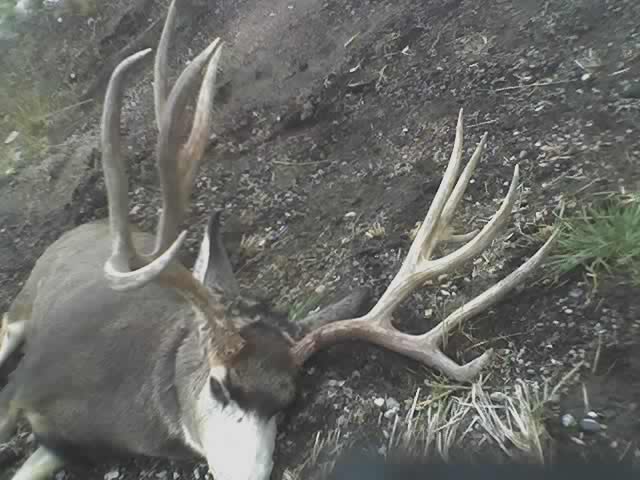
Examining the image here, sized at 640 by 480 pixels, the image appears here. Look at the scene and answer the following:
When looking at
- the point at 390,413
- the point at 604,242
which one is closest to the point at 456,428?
the point at 390,413

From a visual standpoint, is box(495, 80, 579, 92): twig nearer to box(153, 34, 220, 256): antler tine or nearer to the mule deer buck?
the mule deer buck

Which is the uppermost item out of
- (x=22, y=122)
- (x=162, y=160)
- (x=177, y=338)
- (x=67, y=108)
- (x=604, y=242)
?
(x=162, y=160)

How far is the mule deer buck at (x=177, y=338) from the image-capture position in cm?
285

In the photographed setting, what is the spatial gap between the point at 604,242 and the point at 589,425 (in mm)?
906

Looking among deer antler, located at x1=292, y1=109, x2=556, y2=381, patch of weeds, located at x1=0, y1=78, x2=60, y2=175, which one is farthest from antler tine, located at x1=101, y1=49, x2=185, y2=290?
patch of weeds, located at x1=0, y1=78, x2=60, y2=175

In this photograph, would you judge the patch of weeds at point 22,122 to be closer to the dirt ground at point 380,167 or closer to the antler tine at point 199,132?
the dirt ground at point 380,167

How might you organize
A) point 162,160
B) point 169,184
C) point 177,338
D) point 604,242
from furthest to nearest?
point 177,338 < point 604,242 < point 169,184 < point 162,160

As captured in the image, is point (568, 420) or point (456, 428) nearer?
point (568, 420)

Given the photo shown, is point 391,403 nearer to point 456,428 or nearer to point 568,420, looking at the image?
point 456,428

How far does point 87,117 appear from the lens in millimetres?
6293

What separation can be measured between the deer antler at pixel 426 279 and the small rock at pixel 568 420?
38 centimetres

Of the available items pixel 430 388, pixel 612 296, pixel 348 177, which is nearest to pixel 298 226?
pixel 348 177

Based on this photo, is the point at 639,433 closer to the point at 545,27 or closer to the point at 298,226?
the point at 298,226

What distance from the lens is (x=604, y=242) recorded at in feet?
10.8
